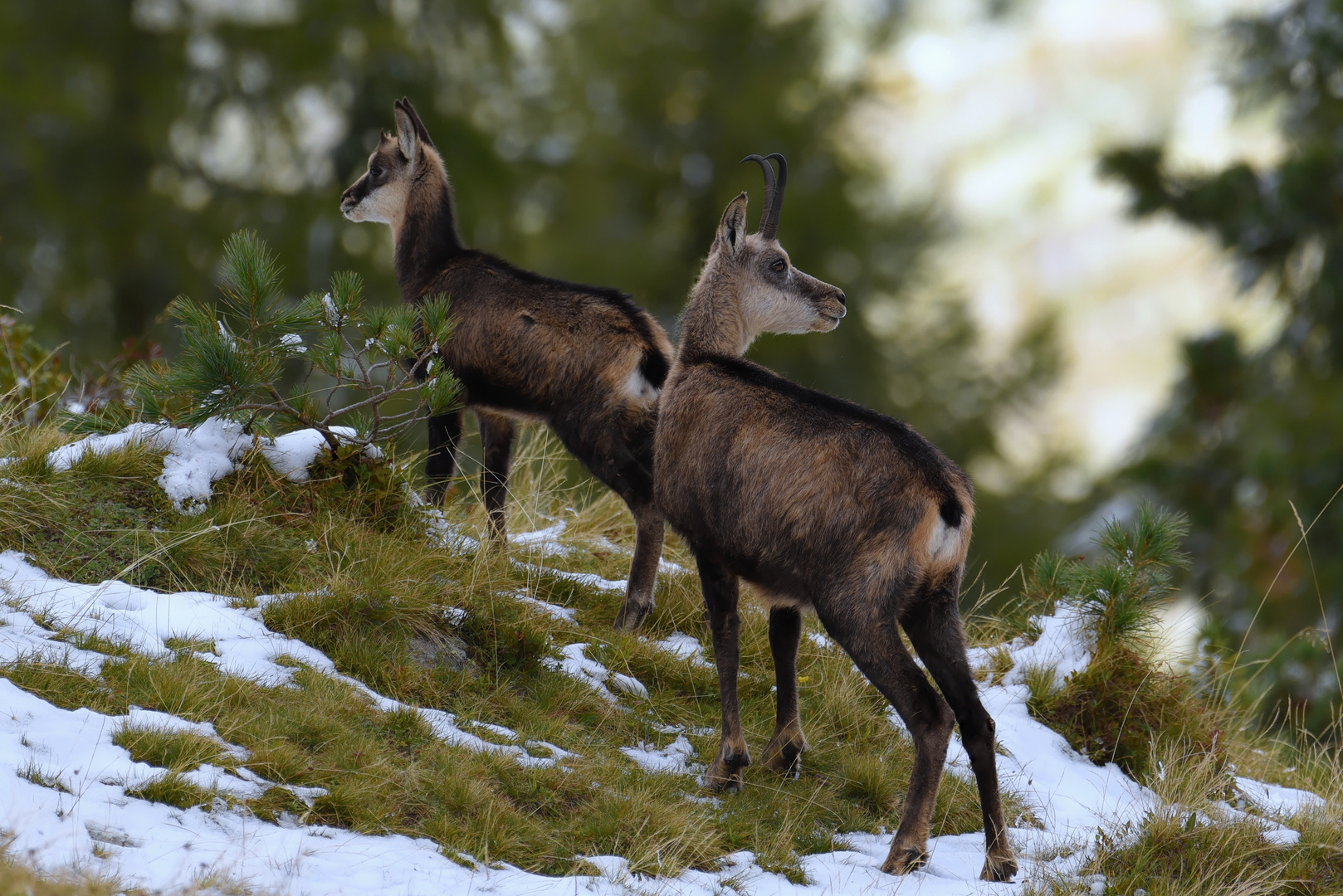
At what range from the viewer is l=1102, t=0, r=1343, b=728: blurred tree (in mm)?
12148

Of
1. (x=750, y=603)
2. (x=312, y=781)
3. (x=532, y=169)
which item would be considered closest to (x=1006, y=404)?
(x=532, y=169)

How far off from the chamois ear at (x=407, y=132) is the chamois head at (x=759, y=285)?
2499 mm

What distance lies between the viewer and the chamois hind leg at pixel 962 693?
14.6 ft

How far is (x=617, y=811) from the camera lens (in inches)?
175

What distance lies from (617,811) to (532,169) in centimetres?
1574

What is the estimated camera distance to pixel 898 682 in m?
4.36

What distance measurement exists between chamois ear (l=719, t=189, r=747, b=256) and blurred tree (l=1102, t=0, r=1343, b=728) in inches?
307

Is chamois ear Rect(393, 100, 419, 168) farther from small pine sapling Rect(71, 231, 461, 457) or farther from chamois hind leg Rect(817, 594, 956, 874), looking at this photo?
chamois hind leg Rect(817, 594, 956, 874)

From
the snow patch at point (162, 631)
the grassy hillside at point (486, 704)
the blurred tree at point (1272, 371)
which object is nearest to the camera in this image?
the grassy hillside at point (486, 704)

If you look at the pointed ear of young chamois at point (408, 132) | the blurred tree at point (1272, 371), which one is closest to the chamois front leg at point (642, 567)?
the pointed ear of young chamois at point (408, 132)

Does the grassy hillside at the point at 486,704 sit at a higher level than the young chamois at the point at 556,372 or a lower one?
lower

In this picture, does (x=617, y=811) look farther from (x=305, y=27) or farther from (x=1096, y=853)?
(x=305, y=27)

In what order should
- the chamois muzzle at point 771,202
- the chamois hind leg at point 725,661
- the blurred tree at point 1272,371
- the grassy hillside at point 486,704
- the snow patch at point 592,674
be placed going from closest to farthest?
the grassy hillside at point 486,704 → the chamois hind leg at point 725,661 → the snow patch at point 592,674 → the chamois muzzle at point 771,202 → the blurred tree at point 1272,371

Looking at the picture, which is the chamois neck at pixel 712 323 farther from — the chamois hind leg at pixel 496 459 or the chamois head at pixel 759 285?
the chamois hind leg at pixel 496 459
